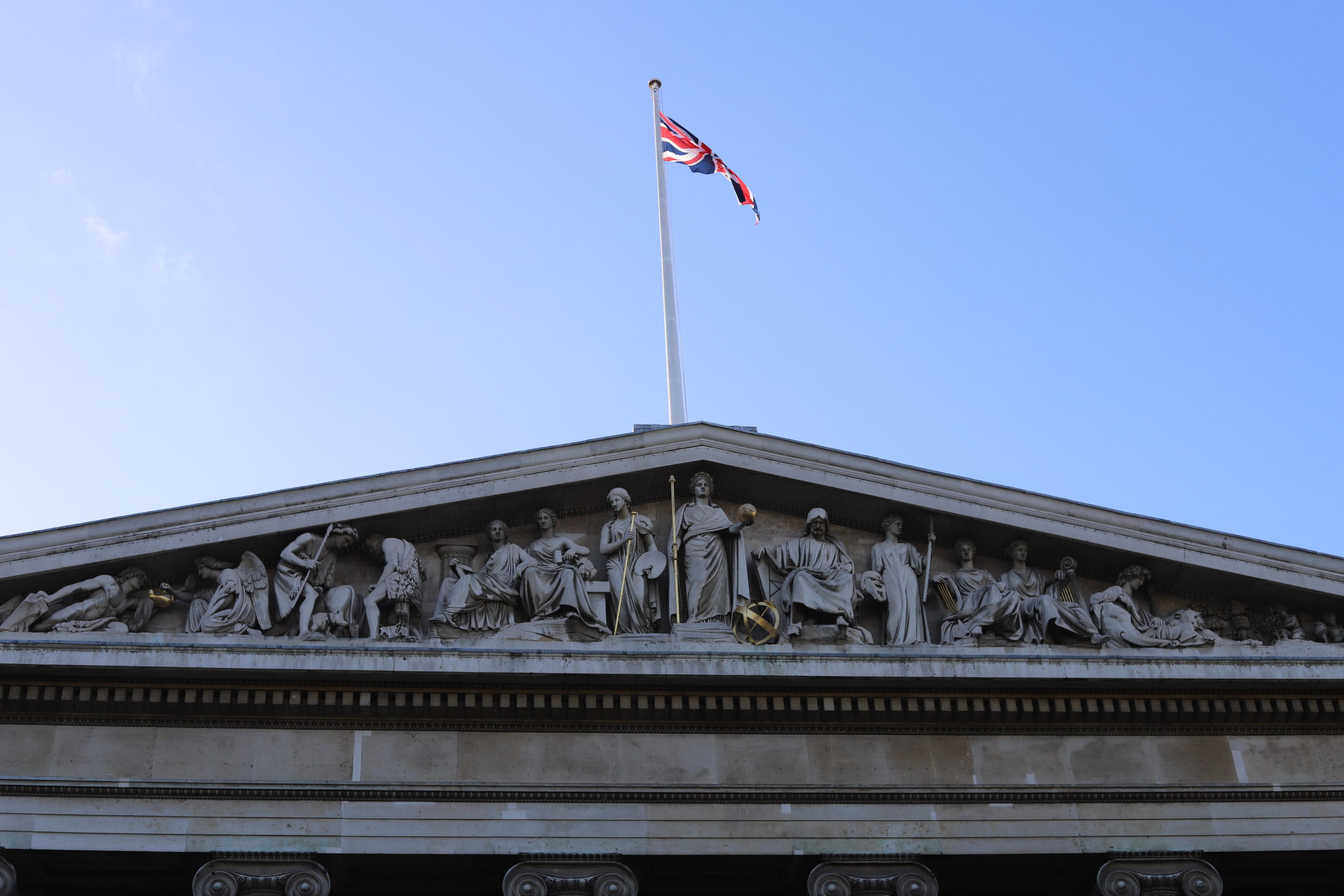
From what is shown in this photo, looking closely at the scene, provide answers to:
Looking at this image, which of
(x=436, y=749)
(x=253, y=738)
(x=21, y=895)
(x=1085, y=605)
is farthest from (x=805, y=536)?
(x=21, y=895)

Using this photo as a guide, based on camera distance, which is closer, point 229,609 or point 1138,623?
point 229,609

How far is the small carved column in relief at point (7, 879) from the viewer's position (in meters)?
17.4

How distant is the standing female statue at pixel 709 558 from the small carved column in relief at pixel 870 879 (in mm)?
3029

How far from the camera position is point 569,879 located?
58.5 ft

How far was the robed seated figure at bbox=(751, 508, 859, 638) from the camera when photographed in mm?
19422

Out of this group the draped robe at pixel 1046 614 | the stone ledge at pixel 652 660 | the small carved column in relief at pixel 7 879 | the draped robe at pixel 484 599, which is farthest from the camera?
the draped robe at pixel 1046 614

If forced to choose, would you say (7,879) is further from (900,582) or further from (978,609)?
(978,609)

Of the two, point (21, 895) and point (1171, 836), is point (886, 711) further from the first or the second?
point (21, 895)

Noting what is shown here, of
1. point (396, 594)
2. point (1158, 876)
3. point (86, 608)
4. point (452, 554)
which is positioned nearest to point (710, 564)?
point (452, 554)

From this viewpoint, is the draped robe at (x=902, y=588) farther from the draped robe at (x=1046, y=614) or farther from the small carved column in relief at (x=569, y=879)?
the small carved column in relief at (x=569, y=879)

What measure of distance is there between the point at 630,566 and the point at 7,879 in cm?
739

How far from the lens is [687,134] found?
101ft

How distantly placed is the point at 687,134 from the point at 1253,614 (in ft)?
47.6

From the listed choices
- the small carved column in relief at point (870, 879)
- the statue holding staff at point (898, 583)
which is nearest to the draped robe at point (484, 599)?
the statue holding staff at point (898, 583)
